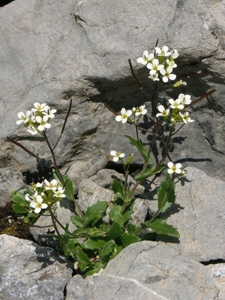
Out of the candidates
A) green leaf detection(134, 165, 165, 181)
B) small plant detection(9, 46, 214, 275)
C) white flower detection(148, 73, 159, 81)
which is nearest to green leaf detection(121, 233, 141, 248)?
small plant detection(9, 46, 214, 275)

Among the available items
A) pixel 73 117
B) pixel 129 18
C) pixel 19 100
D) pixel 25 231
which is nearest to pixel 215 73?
pixel 129 18

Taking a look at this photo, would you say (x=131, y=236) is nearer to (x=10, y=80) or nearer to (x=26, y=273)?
(x=26, y=273)

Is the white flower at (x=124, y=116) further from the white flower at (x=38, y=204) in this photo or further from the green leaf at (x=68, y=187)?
the white flower at (x=38, y=204)

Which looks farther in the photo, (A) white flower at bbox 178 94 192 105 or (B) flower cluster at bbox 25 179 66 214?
(A) white flower at bbox 178 94 192 105

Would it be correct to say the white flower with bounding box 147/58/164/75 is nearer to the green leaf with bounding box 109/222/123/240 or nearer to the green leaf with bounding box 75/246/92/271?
the green leaf with bounding box 109/222/123/240

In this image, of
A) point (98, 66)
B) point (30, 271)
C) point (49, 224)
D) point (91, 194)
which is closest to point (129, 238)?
point (91, 194)

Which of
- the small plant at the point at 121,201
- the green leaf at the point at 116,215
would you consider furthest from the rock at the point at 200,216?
the green leaf at the point at 116,215
